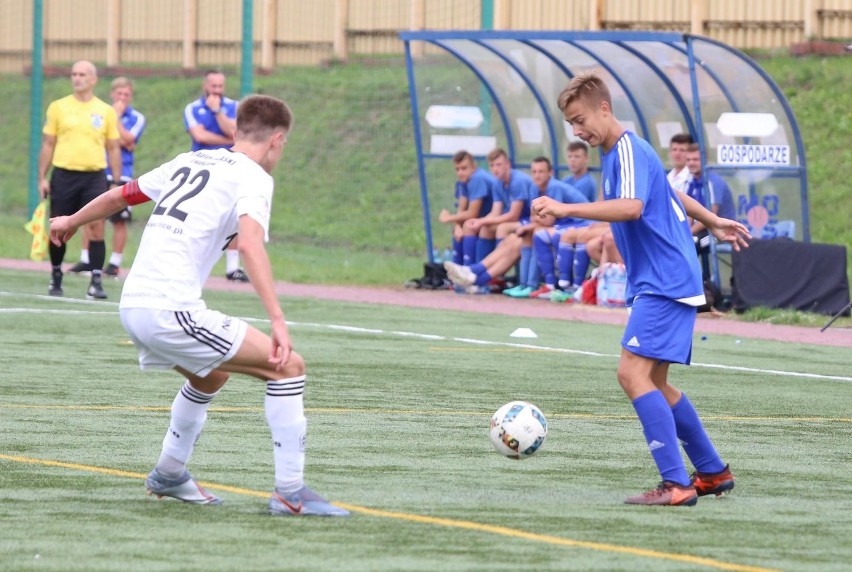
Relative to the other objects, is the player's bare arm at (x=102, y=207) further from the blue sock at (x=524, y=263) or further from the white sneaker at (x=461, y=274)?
the white sneaker at (x=461, y=274)

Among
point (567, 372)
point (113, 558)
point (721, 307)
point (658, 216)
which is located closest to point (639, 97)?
point (721, 307)

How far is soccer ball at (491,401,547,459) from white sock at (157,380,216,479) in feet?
5.11

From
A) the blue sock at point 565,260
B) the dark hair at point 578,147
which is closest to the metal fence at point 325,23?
the dark hair at point 578,147

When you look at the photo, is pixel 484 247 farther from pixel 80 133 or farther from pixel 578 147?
pixel 80 133

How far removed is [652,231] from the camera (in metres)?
7.05

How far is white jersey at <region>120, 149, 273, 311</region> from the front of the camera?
6328mm

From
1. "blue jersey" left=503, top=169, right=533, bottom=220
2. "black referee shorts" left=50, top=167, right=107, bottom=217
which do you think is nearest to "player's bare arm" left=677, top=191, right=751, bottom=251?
"black referee shorts" left=50, top=167, right=107, bottom=217

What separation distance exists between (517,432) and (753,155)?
11251 mm

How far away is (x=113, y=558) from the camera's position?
557 centimetres

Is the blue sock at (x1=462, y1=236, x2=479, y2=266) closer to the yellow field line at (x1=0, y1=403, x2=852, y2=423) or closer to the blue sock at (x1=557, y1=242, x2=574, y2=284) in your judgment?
the blue sock at (x1=557, y1=242, x2=574, y2=284)

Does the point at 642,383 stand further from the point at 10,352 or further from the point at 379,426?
the point at 10,352

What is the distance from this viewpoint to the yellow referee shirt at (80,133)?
17188mm

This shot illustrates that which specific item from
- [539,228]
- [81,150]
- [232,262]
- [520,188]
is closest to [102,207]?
[81,150]

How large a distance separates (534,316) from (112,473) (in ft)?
33.4
